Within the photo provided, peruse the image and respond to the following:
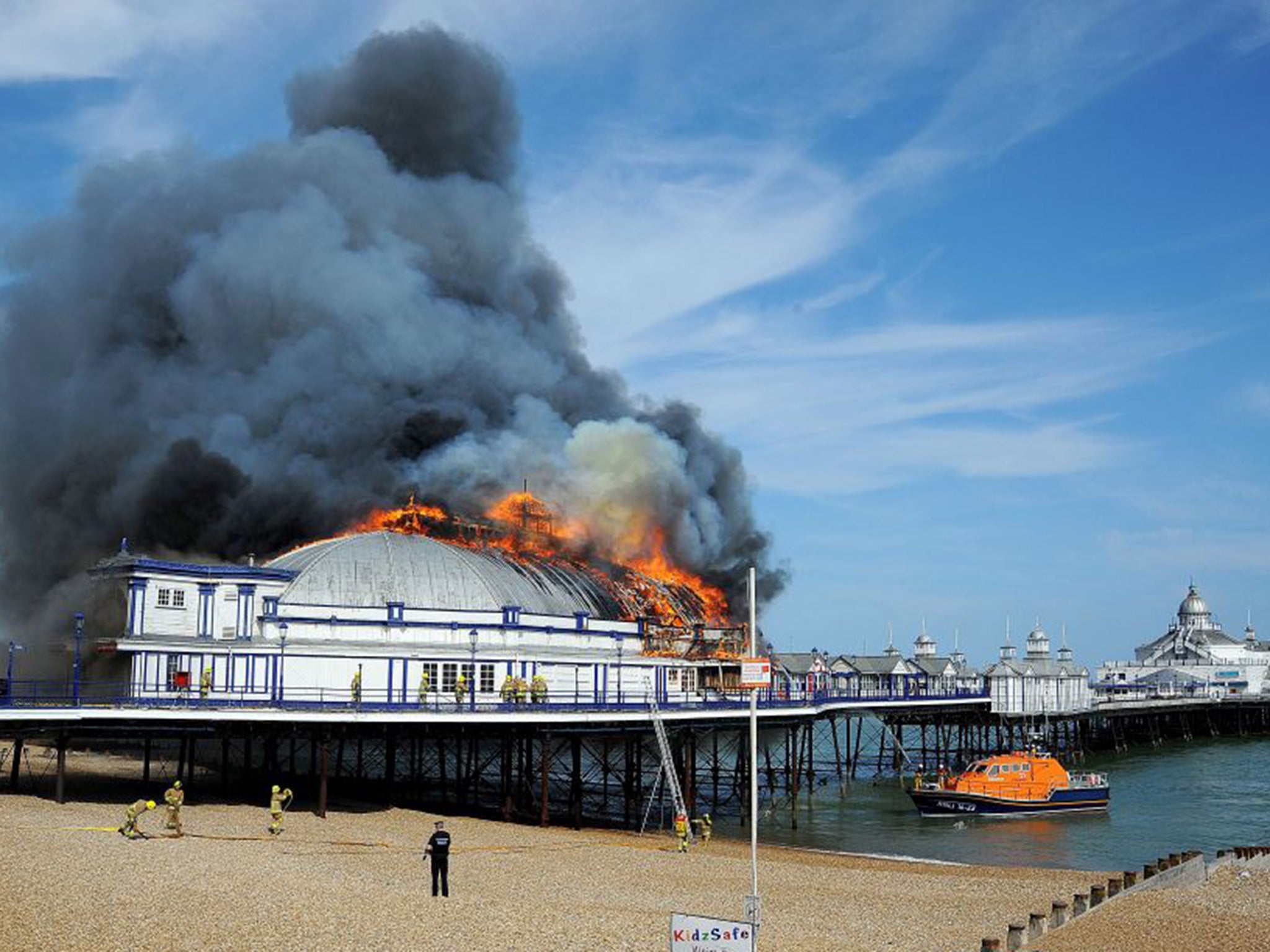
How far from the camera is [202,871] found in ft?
92.7

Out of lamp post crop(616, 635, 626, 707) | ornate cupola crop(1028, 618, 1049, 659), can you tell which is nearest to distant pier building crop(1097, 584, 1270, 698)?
ornate cupola crop(1028, 618, 1049, 659)

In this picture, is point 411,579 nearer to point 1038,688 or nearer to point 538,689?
point 538,689

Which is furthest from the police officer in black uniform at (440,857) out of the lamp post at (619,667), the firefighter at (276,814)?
the lamp post at (619,667)

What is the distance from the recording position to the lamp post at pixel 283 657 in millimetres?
47812

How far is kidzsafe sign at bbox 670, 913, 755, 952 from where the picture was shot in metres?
15.8

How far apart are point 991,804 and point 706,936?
149ft

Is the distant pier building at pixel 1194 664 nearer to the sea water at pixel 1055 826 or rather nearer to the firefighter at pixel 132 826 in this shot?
the sea water at pixel 1055 826

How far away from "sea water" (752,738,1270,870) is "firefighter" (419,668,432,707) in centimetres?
1373

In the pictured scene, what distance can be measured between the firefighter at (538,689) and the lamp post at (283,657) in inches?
352

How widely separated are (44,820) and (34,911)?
14.4 metres

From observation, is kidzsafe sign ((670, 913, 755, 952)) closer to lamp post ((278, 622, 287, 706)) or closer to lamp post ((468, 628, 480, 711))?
lamp post ((468, 628, 480, 711))

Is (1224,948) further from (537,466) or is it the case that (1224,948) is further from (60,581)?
(60,581)

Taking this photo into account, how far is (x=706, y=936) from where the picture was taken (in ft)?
51.8

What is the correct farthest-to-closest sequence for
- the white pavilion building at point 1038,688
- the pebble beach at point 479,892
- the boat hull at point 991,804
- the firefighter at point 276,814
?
the white pavilion building at point 1038,688 → the boat hull at point 991,804 → the firefighter at point 276,814 → the pebble beach at point 479,892
